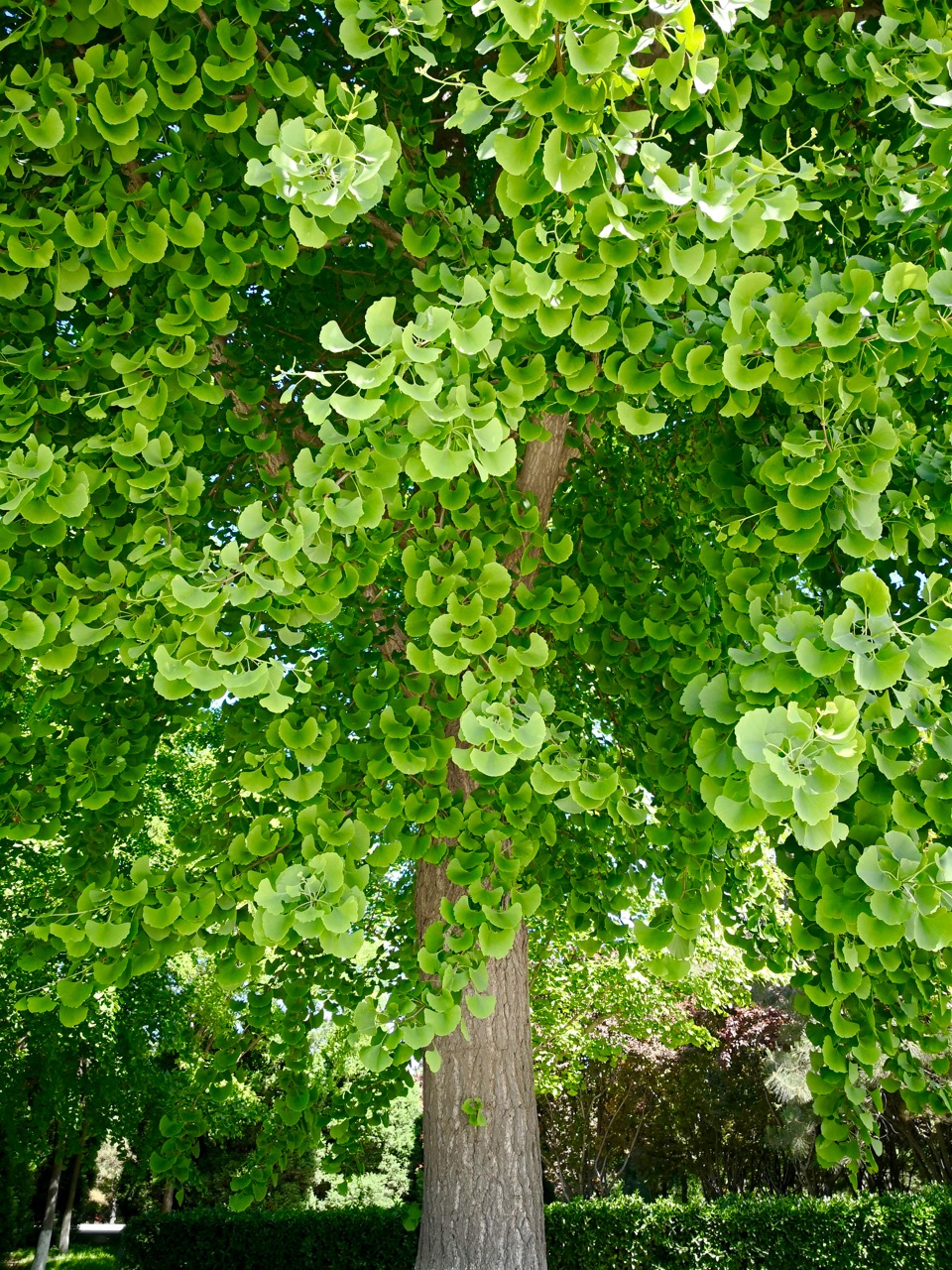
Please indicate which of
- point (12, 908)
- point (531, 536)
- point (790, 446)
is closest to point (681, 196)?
point (790, 446)

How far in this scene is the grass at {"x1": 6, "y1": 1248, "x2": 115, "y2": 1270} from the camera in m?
15.4

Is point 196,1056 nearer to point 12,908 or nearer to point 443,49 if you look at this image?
point 12,908

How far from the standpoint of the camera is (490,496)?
321 centimetres

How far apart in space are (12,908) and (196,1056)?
14.6ft

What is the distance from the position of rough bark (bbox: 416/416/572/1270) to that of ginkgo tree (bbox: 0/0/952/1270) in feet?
0.06

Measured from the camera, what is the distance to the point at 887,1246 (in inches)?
392

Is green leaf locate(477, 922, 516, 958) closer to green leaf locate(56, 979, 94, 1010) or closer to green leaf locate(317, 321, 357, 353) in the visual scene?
green leaf locate(56, 979, 94, 1010)

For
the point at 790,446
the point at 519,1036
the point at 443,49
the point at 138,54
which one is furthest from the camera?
the point at 519,1036

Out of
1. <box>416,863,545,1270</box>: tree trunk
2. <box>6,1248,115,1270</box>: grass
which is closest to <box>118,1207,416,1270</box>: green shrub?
<box>6,1248,115,1270</box>: grass

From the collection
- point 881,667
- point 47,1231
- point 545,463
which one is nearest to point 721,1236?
point 545,463

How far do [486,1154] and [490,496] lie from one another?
270 centimetres

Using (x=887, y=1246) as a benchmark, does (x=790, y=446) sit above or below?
above

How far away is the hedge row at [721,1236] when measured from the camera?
10.1 metres

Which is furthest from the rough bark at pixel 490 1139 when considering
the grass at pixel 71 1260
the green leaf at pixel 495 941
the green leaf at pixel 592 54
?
the grass at pixel 71 1260
